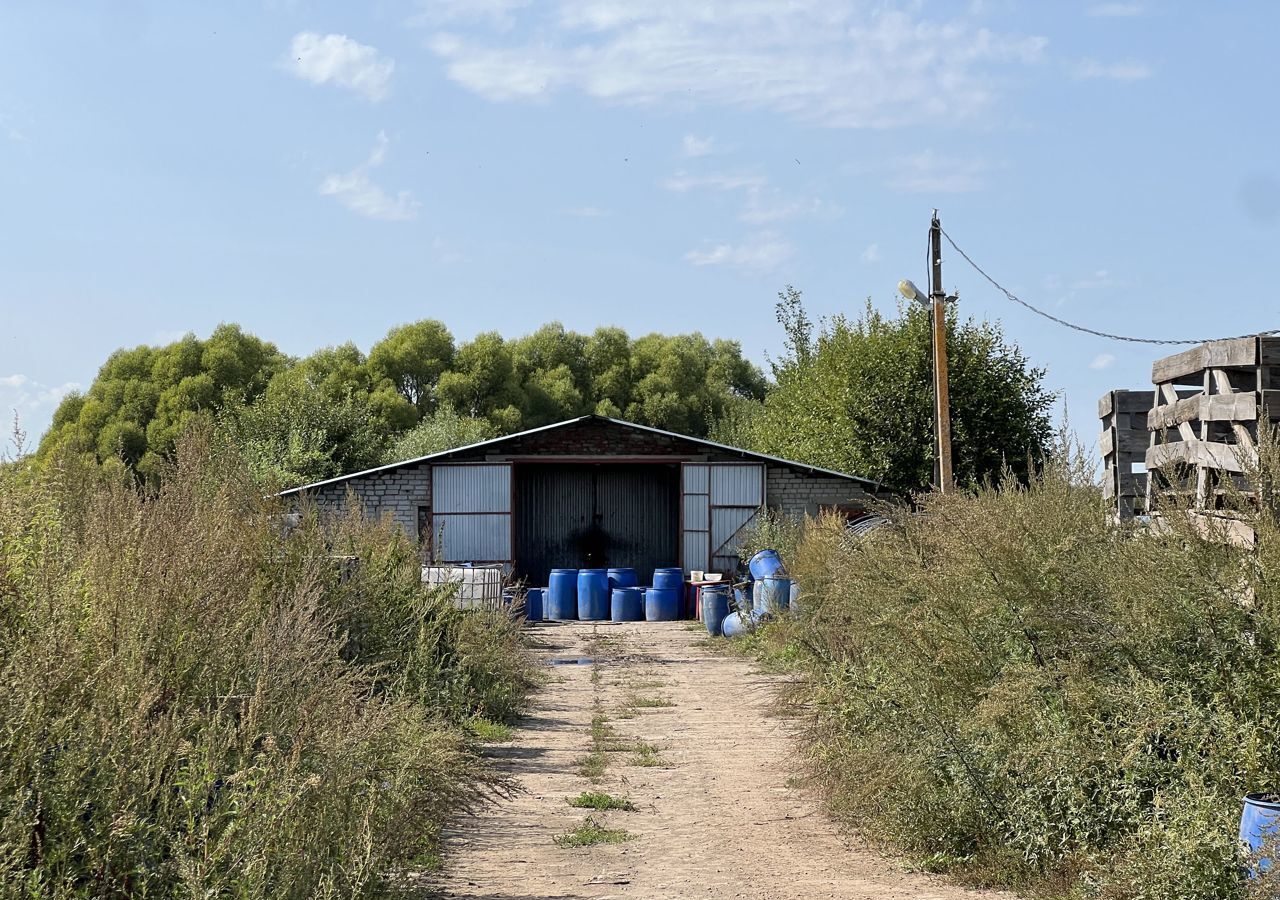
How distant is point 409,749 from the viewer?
6.11m

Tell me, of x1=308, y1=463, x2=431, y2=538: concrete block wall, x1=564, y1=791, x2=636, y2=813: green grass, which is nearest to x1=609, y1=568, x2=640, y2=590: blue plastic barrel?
x1=308, y1=463, x2=431, y2=538: concrete block wall

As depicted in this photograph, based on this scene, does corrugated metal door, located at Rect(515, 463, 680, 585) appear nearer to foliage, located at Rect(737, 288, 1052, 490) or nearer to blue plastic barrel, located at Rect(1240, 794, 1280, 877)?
foliage, located at Rect(737, 288, 1052, 490)

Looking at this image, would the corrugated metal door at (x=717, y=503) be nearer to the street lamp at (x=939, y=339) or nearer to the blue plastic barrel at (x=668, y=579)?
the blue plastic barrel at (x=668, y=579)

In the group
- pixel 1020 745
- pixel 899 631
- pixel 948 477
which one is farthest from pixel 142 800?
pixel 948 477

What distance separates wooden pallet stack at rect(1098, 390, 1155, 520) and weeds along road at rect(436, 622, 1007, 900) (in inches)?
→ 122

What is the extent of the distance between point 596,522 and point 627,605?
5277 mm

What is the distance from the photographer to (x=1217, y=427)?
24.0ft

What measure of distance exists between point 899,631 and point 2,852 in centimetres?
540

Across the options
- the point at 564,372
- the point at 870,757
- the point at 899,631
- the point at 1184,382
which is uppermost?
the point at 564,372

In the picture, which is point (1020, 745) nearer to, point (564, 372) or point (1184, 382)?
point (1184, 382)

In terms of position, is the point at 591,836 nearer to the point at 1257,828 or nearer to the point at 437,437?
the point at 1257,828

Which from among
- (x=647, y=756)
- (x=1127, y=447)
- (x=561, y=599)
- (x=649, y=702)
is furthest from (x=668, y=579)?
(x=1127, y=447)

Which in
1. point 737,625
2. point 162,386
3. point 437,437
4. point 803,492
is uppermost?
point 162,386

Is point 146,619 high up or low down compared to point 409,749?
up
